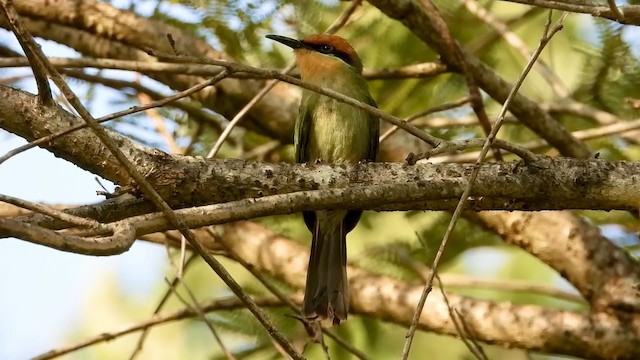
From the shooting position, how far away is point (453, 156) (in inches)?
162

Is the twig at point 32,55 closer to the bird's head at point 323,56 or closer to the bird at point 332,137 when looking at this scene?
the bird at point 332,137

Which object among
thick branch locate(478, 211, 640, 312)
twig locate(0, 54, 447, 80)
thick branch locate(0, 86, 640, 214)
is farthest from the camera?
thick branch locate(478, 211, 640, 312)

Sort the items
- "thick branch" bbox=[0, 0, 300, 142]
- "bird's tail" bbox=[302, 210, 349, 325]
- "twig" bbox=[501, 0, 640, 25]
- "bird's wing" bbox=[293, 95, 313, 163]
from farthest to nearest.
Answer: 1. "thick branch" bbox=[0, 0, 300, 142]
2. "bird's wing" bbox=[293, 95, 313, 163]
3. "bird's tail" bbox=[302, 210, 349, 325]
4. "twig" bbox=[501, 0, 640, 25]

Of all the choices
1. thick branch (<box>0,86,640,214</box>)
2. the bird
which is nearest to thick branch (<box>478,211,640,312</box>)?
the bird

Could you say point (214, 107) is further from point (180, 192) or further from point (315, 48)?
point (180, 192)

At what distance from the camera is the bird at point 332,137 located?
381cm

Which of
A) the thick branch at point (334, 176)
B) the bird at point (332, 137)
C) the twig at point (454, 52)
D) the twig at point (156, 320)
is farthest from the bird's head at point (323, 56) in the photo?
the thick branch at point (334, 176)

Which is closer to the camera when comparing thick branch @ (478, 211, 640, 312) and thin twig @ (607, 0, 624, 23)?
thin twig @ (607, 0, 624, 23)

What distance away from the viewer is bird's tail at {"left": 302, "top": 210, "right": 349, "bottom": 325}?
3.49 meters

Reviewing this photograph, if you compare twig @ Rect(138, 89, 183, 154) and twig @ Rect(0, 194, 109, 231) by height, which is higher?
twig @ Rect(138, 89, 183, 154)

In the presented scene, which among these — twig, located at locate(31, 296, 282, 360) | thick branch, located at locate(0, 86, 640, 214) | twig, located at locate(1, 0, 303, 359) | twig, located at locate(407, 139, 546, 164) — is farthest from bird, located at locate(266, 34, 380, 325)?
twig, located at locate(1, 0, 303, 359)

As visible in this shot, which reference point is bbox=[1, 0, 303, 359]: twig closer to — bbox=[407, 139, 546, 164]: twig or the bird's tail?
bbox=[407, 139, 546, 164]: twig

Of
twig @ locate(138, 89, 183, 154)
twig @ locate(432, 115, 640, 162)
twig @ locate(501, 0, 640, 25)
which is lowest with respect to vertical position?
twig @ locate(501, 0, 640, 25)

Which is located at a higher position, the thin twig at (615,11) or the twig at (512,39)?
the twig at (512,39)
